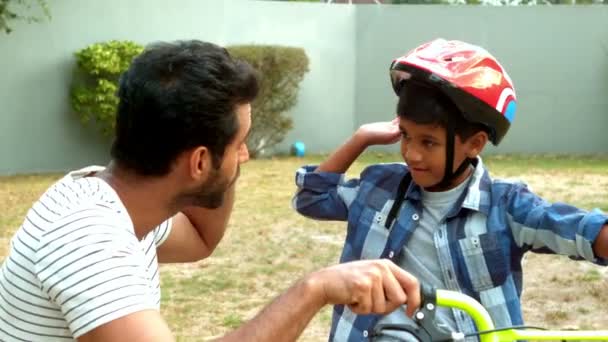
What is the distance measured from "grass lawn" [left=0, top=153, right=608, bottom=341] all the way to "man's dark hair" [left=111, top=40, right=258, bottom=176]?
3.69 meters

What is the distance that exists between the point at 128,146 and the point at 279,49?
1313 cm

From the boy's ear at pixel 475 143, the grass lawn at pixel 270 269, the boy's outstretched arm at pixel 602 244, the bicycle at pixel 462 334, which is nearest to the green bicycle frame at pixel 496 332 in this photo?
the bicycle at pixel 462 334

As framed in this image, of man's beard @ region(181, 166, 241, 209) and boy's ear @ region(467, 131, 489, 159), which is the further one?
boy's ear @ region(467, 131, 489, 159)

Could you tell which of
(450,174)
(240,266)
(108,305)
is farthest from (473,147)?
(240,266)

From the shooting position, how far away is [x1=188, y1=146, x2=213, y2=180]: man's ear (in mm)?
2325

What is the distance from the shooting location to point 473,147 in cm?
321

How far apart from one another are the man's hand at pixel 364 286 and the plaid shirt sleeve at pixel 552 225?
981 millimetres

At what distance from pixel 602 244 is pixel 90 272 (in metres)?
1.56

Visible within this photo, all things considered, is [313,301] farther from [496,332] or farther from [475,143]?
[475,143]

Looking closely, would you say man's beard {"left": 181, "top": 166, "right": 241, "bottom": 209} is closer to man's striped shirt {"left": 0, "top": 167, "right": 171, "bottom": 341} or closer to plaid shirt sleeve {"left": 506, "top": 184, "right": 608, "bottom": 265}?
man's striped shirt {"left": 0, "top": 167, "right": 171, "bottom": 341}

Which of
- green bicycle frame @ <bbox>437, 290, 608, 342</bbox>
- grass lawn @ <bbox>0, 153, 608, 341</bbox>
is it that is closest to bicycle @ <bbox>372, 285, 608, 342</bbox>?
green bicycle frame @ <bbox>437, 290, 608, 342</bbox>

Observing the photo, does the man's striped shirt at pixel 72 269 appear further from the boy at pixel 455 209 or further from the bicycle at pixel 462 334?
the boy at pixel 455 209

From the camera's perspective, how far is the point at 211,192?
2441 mm

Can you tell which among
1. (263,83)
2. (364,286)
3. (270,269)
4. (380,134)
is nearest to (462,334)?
(364,286)
